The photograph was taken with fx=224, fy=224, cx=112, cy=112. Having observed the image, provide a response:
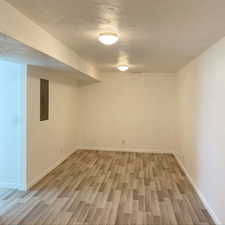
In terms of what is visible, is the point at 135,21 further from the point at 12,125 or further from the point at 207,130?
the point at 12,125

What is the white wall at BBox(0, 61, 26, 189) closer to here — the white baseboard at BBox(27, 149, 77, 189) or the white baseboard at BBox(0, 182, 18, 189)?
the white baseboard at BBox(0, 182, 18, 189)

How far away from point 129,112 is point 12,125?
12.1 ft

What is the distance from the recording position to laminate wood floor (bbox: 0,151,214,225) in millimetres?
2941

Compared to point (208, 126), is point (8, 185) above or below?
below

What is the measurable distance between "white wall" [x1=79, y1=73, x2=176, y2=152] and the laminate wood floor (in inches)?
61.4

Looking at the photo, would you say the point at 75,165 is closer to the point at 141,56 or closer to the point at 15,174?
the point at 15,174

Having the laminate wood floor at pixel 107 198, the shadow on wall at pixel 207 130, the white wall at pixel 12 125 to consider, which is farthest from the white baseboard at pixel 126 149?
the white wall at pixel 12 125

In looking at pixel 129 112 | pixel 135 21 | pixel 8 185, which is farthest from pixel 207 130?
pixel 129 112

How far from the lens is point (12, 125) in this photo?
3.91 meters

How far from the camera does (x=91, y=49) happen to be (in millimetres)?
3518

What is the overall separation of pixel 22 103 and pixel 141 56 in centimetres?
223

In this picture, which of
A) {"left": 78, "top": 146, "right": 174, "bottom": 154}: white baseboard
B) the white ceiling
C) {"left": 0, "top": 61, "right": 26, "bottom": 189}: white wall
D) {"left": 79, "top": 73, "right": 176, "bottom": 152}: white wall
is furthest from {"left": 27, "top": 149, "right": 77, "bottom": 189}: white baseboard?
the white ceiling

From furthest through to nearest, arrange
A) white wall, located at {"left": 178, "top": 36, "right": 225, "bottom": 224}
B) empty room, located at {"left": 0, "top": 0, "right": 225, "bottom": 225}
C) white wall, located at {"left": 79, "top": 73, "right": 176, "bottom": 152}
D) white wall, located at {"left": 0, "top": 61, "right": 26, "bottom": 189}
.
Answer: white wall, located at {"left": 79, "top": 73, "right": 176, "bottom": 152} → white wall, located at {"left": 0, "top": 61, "right": 26, "bottom": 189} → white wall, located at {"left": 178, "top": 36, "right": 225, "bottom": 224} → empty room, located at {"left": 0, "top": 0, "right": 225, "bottom": 225}

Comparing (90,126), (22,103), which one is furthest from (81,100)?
(22,103)
